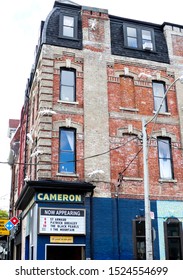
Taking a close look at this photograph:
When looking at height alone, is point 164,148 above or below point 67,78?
below

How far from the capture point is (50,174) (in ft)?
58.3

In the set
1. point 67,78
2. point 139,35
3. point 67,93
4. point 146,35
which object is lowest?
point 67,93

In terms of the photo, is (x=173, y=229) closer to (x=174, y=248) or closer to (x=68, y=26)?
(x=174, y=248)

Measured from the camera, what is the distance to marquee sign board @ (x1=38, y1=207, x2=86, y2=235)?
1684cm

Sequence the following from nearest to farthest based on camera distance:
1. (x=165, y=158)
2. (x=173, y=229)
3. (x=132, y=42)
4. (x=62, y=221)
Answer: (x=62, y=221), (x=173, y=229), (x=165, y=158), (x=132, y=42)

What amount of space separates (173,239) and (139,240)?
1.95m

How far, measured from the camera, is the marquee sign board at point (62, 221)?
16.8 metres

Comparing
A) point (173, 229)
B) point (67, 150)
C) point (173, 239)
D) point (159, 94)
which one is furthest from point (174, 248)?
point (159, 94)

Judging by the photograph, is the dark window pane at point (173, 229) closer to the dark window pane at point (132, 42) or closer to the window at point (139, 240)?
the window at point (139, 240)

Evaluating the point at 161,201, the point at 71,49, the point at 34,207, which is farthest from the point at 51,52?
the point at 161,201

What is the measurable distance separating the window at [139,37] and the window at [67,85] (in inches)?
170

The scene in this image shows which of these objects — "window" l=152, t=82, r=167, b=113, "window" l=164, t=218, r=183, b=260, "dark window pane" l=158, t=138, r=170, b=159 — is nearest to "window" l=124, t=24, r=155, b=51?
"window" l=152, t=82, r=167, b=113

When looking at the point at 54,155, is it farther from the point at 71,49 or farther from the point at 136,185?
the point at 71,49

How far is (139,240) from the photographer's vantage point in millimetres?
18062
